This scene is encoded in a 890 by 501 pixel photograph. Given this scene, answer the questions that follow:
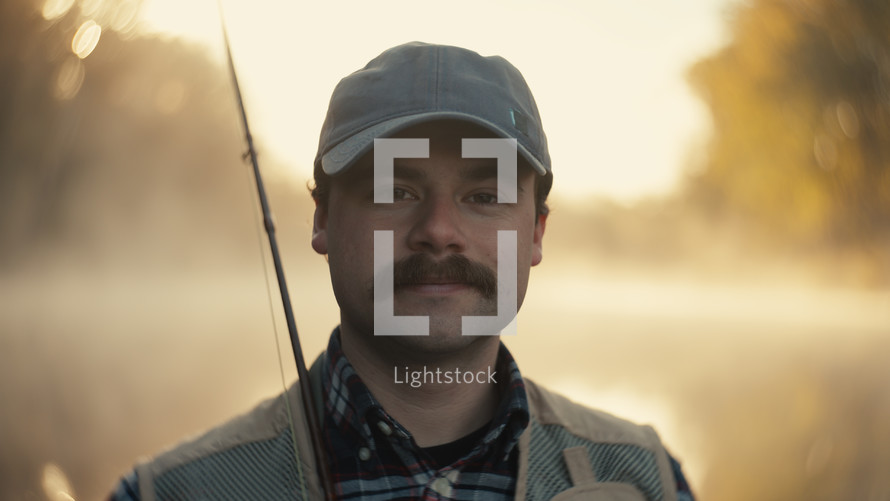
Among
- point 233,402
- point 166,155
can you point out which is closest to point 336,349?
point 233,402

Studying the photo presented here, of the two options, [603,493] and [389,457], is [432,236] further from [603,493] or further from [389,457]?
[603,493]

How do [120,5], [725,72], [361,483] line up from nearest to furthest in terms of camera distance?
1. [361,483]
2. [120,5]
3. [725,72]

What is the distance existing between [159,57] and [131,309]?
0.42m

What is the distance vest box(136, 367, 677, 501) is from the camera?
0.64m

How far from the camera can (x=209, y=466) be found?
0.65 meters

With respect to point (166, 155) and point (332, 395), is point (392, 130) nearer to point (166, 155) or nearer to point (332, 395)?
point (332, 395)

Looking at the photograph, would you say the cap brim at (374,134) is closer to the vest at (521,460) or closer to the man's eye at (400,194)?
the man's eye at (400,194)

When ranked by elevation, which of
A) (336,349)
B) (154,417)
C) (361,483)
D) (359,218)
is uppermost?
(359,218)

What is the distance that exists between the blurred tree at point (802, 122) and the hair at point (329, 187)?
0.74 metres

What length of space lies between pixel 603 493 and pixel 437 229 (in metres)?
0.31

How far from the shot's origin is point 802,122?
1.48m

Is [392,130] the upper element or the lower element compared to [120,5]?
lower

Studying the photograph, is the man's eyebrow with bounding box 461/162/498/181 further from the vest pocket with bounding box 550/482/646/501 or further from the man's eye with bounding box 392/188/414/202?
the vest pocket with bounding box 550/482/646/501

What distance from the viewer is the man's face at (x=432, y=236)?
2.10 ft
